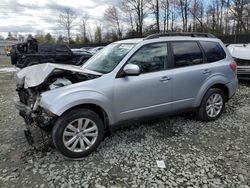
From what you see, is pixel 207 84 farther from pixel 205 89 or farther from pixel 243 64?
pixel 243 64

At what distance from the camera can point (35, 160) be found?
11.4 ft

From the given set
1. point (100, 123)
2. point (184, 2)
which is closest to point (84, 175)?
point (100, 123)

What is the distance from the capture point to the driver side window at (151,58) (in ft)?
13.0

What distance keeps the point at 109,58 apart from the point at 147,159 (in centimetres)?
182

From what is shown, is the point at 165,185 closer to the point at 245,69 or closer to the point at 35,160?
the point at 35,160

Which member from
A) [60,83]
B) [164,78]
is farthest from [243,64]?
[60,83]

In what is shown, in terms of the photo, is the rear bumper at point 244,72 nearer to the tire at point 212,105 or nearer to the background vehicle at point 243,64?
the background vehicle at point 243,64

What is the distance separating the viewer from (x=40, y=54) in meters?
13.0

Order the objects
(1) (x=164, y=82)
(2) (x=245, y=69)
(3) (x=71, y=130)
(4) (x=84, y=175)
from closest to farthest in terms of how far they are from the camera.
A: (4) (x=84, y=175), (3) (x=71, y=130), (1) (x=164, y=82), (2) (x=245, y=69)

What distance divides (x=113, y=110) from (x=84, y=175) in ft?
3.40

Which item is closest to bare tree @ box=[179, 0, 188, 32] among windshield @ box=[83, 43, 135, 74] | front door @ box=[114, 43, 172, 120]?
windshield @ box=[83, 43, 135, 74]

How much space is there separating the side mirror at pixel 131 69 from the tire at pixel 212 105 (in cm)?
175

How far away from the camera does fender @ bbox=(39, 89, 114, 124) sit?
322 centimetres

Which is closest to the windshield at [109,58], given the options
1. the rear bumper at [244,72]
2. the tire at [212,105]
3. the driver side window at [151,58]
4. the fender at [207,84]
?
the driver side window at [151,58]
